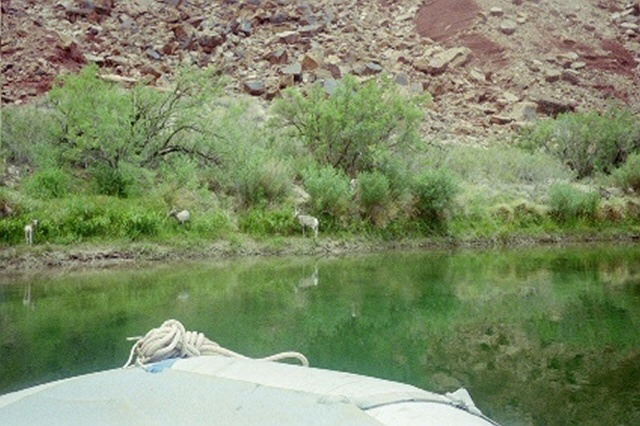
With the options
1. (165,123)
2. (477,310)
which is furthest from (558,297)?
(165,123)

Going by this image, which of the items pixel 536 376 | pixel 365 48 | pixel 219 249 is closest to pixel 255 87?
pixel 365 48

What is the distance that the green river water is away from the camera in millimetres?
6742

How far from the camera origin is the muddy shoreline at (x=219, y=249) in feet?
47.2

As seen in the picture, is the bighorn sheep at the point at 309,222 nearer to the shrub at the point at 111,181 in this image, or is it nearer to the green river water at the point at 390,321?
the green river water at the point at 390,321

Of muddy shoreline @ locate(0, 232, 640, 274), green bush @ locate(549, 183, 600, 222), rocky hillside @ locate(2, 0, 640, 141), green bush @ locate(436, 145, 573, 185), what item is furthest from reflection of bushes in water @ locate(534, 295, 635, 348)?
rocky hillside @ locate(2, 0, 640, 141)

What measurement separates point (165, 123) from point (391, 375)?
14.1m

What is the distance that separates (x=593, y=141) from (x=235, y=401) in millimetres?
27040

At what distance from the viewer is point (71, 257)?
1468 cm

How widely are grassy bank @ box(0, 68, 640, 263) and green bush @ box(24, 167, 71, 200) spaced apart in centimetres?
4

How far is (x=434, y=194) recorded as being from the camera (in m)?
19.5

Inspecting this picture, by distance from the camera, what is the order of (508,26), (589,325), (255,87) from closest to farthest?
(589,325) < (255,87) < (508,26)

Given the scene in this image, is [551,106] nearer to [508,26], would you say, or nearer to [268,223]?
[508,26]

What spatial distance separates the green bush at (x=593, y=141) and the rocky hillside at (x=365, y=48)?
4100 mm

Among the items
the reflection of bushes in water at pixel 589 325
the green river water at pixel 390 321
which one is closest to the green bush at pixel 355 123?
the green river water at pixel 390 321
